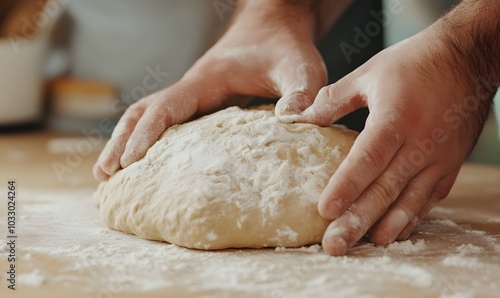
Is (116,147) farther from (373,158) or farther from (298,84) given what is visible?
(373,158)

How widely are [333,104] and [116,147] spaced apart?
55 cm

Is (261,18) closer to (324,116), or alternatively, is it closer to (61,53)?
(324,116)

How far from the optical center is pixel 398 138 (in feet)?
4.20

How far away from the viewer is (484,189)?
203 cm

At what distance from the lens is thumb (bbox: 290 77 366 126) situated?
1.38 metres

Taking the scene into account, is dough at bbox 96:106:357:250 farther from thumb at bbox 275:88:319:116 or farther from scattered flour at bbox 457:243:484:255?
scattered flour at bbox 457:243:484:255

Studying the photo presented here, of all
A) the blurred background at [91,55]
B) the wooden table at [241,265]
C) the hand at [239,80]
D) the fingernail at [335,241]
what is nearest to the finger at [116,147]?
the hand at [239,80]

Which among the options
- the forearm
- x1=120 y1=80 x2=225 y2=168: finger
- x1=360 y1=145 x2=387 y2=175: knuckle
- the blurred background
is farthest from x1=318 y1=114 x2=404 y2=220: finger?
the blurred background

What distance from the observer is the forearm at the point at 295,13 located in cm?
189

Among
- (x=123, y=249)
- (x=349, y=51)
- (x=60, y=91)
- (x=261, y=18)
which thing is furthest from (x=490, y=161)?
(x=60, y=91)

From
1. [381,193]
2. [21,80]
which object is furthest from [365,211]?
[21,80]

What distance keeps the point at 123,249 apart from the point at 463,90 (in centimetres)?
80

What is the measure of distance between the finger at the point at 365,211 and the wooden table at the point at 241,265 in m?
0.03

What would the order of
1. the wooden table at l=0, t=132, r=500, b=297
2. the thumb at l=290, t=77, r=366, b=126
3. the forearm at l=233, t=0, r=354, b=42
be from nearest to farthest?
the wooden table at l=0, t=132, r=500, b=297 < the thumb at l=290, t=77, r=366, b=126 < the forearm at l=233, t=0, r=354, b=42
